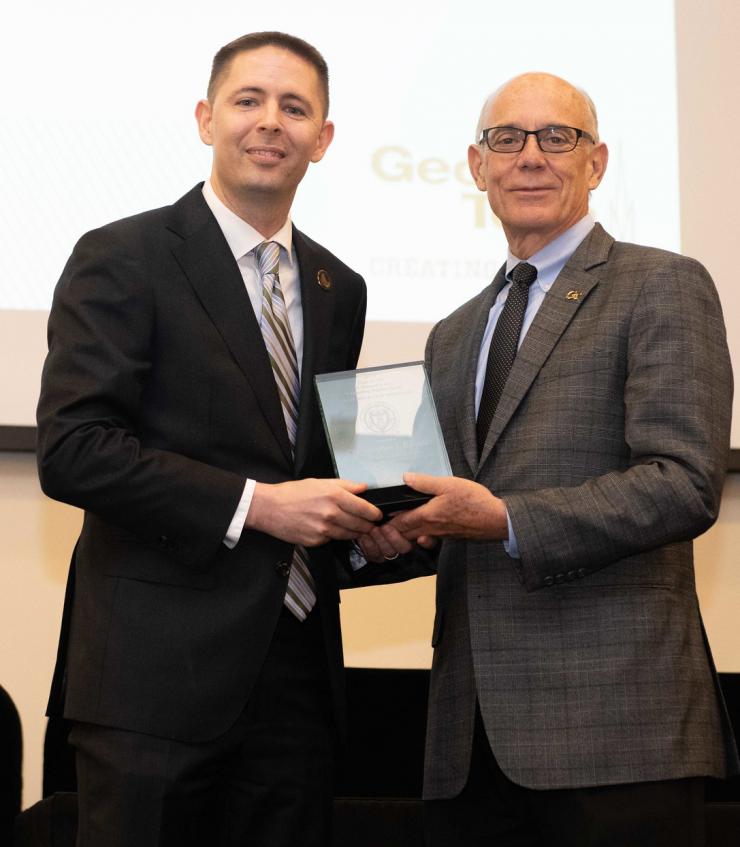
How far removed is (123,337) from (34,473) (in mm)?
2017

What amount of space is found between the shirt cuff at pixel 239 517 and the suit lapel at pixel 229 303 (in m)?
0.15

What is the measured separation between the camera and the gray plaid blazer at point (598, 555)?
6.72ft

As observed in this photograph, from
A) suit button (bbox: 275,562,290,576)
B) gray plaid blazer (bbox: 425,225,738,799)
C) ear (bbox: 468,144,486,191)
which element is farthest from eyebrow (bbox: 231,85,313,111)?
suit button (bbox: 275,562,290,576)

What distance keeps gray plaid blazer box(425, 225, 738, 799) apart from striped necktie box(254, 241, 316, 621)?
0.31m

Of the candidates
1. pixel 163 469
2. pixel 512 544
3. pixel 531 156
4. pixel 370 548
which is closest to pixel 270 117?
pixel 531 156

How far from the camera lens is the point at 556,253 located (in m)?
2.49

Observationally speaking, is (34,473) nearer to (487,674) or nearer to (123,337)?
(123,337)

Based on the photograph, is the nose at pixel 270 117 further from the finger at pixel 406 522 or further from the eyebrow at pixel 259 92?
the finger at pixel 406 522

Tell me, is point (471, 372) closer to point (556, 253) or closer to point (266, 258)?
point (556, 253)

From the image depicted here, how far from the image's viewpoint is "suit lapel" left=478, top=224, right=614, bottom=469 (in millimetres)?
2242

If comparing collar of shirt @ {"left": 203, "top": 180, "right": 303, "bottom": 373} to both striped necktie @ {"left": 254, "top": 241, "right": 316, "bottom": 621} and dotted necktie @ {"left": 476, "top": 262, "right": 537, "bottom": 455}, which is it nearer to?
striped necktie @ {"left": 254, "top": 241, "right": 316, "bottom": 621}

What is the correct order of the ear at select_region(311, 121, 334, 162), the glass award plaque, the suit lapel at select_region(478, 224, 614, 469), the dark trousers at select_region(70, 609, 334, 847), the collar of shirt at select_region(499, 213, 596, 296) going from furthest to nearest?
the ear at select_region(311, 121, 334, 162), the collar of shirt at select_region(499, 213, 596, 296), the suit lapel at select_region(478, 224, 614, 469), the glass award plaque, the dark trousers at select_region(70, 609, 334, 847)

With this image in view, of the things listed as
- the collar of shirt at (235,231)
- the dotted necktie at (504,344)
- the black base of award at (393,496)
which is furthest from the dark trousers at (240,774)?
the collar of shirt at (235,231)

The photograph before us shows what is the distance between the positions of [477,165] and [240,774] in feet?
4.77
